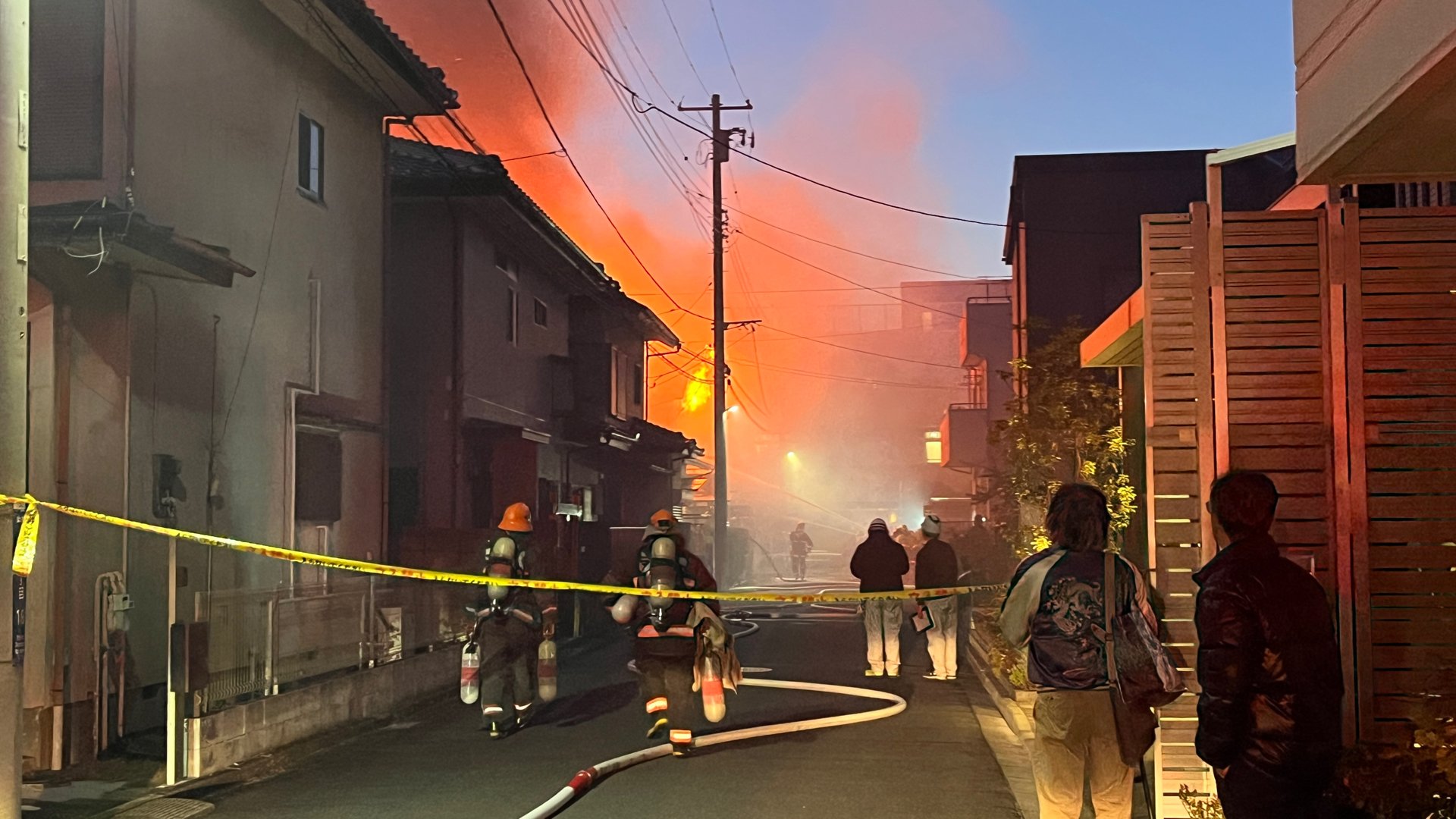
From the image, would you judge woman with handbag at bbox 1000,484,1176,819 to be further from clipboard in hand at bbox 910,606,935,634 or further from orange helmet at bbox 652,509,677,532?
clipboard in hand at bbox 910,606,935,634

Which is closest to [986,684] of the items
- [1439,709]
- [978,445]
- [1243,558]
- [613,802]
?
[613,802]

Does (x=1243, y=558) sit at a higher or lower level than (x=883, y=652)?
higher

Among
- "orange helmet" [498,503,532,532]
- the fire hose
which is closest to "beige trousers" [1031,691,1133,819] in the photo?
the fire hose

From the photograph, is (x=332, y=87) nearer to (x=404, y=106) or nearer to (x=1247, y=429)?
(x=404, y=106)

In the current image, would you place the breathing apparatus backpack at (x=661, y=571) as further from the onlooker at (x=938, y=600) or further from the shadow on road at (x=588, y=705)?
the onlooker at (x=938, y=600)

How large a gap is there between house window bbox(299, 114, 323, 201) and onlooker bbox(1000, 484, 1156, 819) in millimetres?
13375

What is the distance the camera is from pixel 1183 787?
686cm

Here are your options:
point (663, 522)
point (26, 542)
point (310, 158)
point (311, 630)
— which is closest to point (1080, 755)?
point (26, 542)

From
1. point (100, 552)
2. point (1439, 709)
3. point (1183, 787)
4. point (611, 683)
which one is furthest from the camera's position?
point (611, 683)

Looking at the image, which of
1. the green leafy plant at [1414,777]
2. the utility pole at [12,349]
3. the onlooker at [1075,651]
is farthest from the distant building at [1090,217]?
the utility pole at [12,349]

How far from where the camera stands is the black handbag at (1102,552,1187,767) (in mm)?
5348

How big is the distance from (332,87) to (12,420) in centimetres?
1231

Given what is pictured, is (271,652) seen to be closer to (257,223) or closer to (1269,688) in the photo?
(257,223)

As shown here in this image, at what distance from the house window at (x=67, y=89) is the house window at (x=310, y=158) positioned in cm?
490
